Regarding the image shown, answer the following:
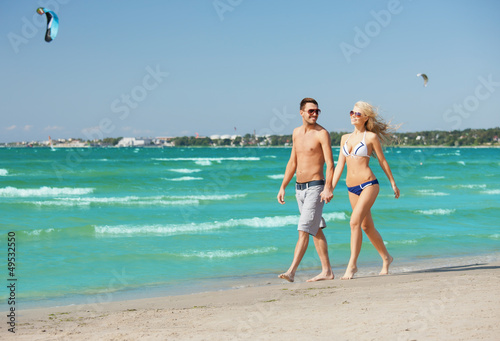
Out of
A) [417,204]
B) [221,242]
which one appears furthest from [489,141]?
[221,242]

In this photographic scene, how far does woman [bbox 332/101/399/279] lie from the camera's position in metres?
6.62

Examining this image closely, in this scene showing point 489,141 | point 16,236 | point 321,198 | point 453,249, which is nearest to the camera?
point 321,198

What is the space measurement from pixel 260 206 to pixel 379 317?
1539 cm

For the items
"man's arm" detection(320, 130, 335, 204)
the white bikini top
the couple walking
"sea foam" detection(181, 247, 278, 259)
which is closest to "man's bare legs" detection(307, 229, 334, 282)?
the couple walking

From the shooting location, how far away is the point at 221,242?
11.5 metres

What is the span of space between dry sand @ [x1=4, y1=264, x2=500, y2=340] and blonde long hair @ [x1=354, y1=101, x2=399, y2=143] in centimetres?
173

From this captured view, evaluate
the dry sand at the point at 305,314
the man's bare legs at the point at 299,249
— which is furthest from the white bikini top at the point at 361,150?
the dry sand at the point at 305,314

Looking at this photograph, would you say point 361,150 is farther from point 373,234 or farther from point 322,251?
point 322,251

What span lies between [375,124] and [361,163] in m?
0.53

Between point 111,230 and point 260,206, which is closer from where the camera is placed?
point 111,230

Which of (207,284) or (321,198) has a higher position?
(321,198)

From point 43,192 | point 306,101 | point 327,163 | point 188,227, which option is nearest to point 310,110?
point 306,101

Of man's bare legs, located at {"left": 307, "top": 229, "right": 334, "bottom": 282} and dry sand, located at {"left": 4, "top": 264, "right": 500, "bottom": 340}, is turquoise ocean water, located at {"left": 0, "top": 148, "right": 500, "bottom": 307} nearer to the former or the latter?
man's bare legs, located at {"left": 307, "top": 229, "right": 334, "bottom": 282}

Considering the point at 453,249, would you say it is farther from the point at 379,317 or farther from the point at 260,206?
the point at 260,206
